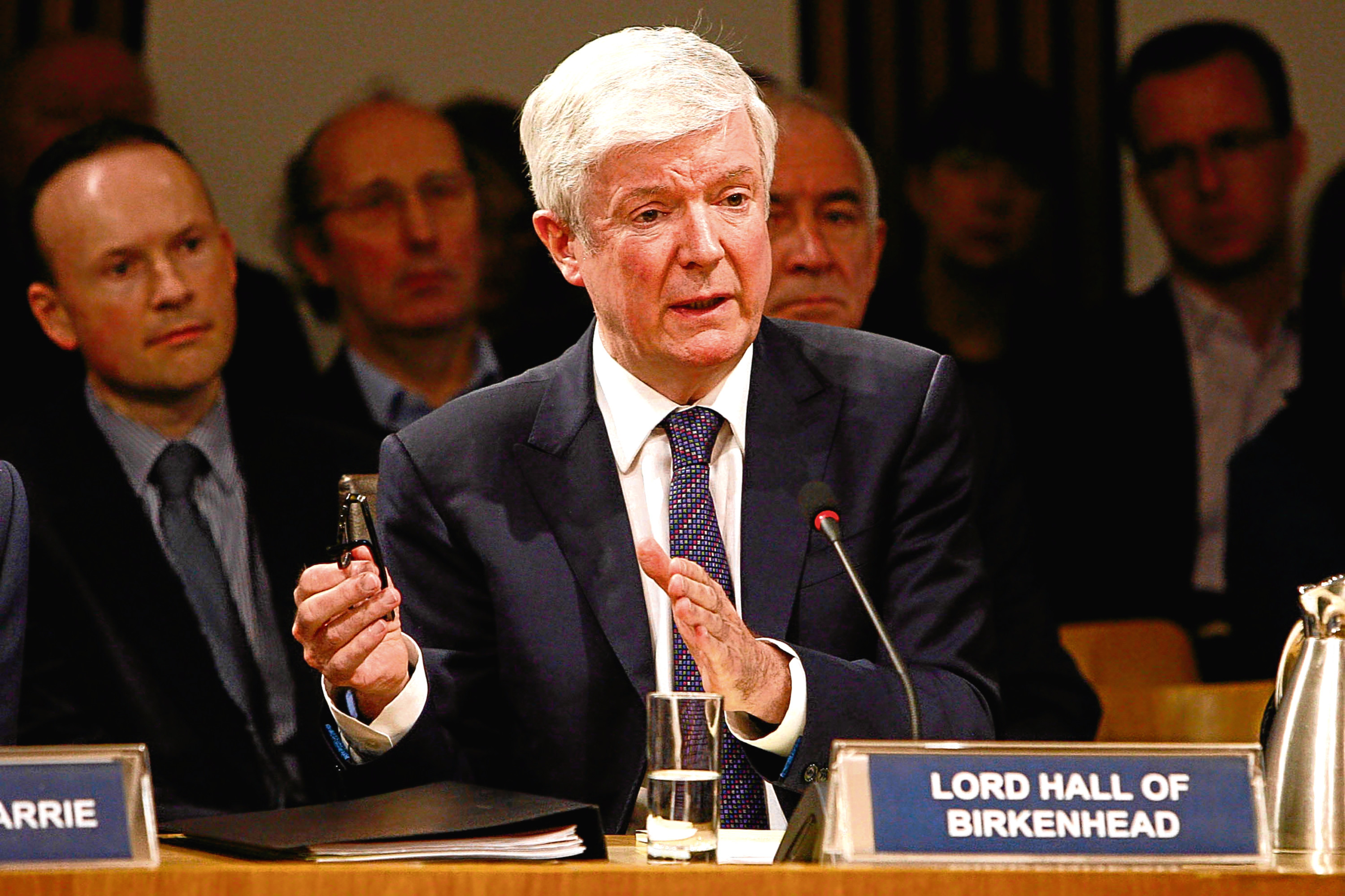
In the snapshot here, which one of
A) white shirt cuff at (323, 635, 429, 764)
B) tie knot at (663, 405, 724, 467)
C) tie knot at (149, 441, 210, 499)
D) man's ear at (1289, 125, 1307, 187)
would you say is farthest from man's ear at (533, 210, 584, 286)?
man's ear at (1289, 125, 1307, 187)

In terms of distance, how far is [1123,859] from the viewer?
4.22 ft

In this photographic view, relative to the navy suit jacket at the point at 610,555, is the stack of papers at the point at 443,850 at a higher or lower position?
lower

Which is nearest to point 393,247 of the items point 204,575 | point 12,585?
point 204,575

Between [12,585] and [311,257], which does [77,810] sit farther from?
[311,257]

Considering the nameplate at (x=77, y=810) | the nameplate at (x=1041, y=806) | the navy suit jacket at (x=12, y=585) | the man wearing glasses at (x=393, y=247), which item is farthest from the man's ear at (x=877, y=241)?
the nameplate at (x=77, y=810)

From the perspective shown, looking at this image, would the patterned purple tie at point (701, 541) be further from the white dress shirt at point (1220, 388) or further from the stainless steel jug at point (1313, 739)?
the white dress shirt at point (1220, 388)

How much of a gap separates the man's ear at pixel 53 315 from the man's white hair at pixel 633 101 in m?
1.34

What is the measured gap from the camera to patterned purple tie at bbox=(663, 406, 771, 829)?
6.09 feet

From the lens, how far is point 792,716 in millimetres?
1718

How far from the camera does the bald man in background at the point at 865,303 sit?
2.67m

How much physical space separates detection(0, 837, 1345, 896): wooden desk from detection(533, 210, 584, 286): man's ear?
938mm

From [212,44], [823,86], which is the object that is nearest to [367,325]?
[212,44]

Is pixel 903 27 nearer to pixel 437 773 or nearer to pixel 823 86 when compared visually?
pixel 823 86

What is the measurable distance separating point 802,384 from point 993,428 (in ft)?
2.91
